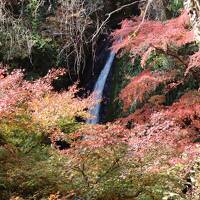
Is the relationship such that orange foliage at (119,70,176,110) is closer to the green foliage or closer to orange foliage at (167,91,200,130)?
orange foliage at (167,91,200,130)

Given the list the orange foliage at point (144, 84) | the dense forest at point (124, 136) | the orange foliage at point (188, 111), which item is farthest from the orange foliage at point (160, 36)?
the orange foliage at point (188, 111)

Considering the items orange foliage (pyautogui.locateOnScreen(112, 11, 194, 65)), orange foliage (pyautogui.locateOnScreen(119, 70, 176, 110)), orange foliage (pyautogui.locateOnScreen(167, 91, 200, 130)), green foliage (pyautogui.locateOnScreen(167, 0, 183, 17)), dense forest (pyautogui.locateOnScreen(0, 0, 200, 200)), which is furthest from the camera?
green foliage (pyautogui.locateOnScreen(167, 0, 183, 17))

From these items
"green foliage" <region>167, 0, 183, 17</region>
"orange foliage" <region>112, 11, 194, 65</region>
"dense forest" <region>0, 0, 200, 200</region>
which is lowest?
"dense forest" <region>0, 0, 200, 200</region>

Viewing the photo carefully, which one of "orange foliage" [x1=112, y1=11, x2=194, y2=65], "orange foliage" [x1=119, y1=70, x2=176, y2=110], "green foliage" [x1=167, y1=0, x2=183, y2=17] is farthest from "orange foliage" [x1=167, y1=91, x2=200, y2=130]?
"green foliage" [x1=167, y1=0, x2=183, y2=17]

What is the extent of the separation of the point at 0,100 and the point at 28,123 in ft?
3.96

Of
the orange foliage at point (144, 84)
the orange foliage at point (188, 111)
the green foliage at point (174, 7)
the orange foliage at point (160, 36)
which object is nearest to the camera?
the orange foliage at point (188, 111)

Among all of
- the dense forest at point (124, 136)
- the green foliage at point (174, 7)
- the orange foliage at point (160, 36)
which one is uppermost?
the green foliage at point (174, 7)

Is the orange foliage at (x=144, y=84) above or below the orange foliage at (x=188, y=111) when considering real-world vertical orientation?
above

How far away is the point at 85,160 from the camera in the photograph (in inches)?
200

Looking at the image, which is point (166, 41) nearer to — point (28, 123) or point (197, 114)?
point (197, 114)

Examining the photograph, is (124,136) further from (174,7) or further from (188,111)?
(174,7)

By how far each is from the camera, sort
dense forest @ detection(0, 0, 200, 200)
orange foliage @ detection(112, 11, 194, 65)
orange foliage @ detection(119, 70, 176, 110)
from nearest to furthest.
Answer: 1. dense forest @ detection(0, 0, 200, 200)
2. orange foliage @ detection(112, 11, 194, 65)
3. orange foliage @ detection(119, 70, 176, 110)

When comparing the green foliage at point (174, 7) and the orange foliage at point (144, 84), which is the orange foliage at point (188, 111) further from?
the green foliage at point (174, 7)

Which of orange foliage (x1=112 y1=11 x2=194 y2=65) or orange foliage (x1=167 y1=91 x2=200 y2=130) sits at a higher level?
orange foliage (x1=112 y1=11 x2=194 y2=65)
